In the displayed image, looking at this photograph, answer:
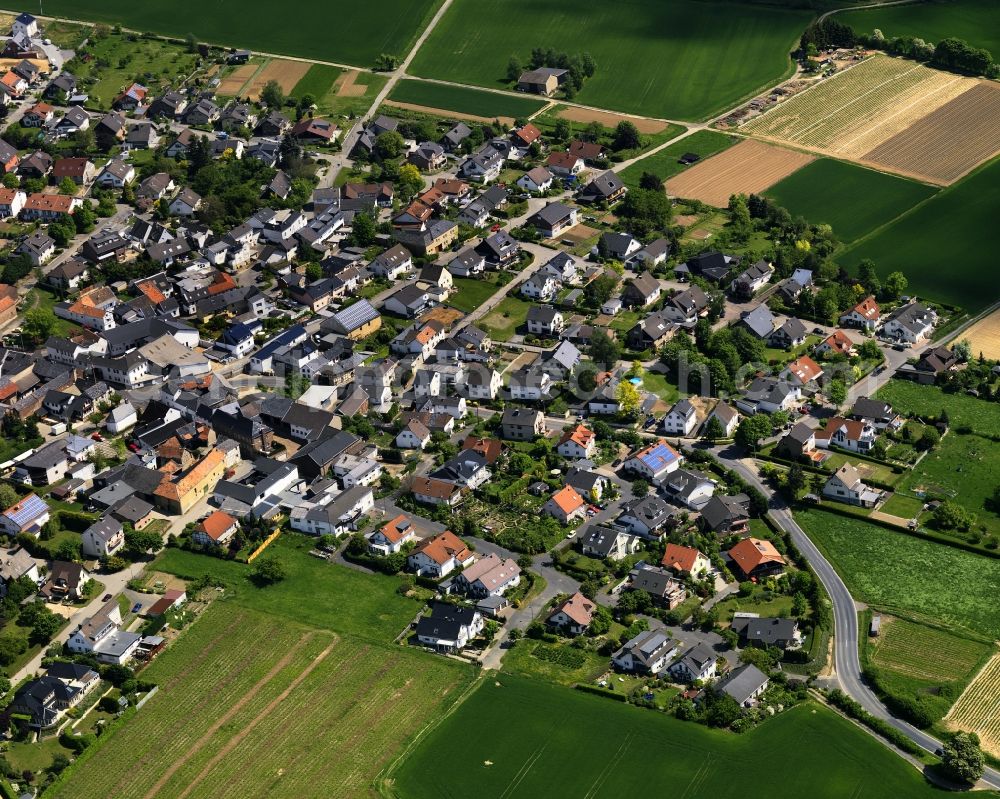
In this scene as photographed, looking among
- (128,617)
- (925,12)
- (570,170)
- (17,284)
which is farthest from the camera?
(925,12)

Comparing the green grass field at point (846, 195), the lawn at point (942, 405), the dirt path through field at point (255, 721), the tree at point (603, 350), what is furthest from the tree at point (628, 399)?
the green grass field at point (846, 195)

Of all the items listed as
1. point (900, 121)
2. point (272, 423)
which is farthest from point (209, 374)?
Answer: point (900, 121)

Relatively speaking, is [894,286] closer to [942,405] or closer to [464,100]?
[942,405]

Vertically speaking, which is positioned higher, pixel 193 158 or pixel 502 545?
pixel 193 158

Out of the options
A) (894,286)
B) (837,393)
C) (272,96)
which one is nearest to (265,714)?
(837,393)

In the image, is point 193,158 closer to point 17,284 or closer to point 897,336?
point 17,284

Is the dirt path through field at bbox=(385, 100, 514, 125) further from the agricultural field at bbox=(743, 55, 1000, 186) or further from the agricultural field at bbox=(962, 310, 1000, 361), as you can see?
the agricultural field at bbox=(962, 310, 1000, 361)

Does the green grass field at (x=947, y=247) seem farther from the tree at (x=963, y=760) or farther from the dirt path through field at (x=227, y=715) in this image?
the dirt path through field at (x=227, y=715)
